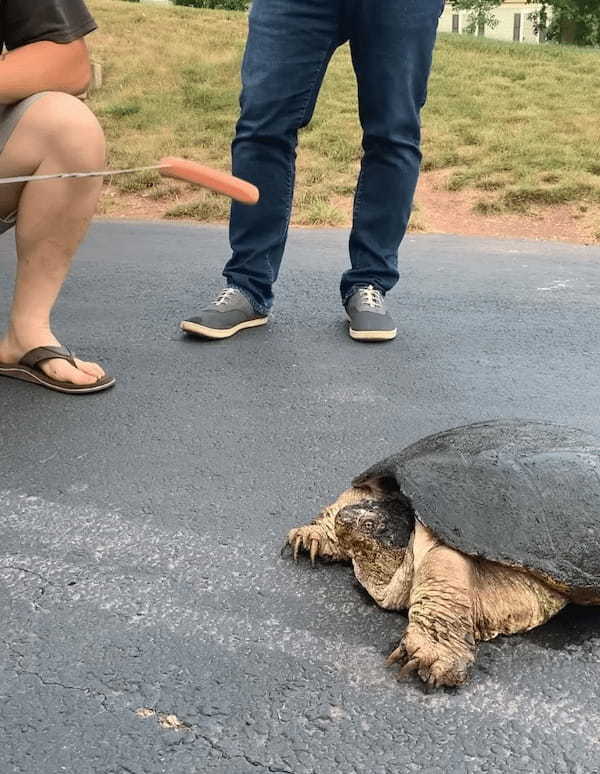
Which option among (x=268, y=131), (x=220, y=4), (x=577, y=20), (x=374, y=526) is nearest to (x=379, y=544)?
(x=374, y=526)

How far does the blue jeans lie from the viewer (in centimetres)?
366

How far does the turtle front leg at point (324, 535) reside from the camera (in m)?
2.17

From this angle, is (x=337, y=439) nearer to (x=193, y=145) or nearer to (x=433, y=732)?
(x=433, y=732)

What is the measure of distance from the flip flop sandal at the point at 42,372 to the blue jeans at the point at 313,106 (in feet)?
3.05

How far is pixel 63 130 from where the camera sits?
9.86 feet

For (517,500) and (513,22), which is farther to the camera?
(513,22)

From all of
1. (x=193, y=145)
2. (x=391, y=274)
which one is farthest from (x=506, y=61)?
(x=391, y=274)

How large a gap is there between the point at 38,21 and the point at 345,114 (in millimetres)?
9457

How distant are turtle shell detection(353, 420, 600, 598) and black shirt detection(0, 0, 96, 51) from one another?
1.90 meters

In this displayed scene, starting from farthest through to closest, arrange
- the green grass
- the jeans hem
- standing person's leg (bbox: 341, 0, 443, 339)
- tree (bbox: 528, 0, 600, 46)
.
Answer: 1. tree (bbox: 528, 0, 600, 46)
2. the green grass
3. the jeans hem
4. standing person's leg (bbox: 341, 0, 443, 339)

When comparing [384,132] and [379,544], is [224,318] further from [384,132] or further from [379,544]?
[379,544]

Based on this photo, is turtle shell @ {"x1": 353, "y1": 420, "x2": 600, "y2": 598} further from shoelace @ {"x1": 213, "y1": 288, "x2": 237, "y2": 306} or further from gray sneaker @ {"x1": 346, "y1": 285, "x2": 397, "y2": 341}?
shoelace @ {"x1": 213, "y1": 288, "x2": 237, "y2": 306}

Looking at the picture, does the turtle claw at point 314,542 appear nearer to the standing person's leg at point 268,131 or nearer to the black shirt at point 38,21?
the standing person's leg at point 268,131

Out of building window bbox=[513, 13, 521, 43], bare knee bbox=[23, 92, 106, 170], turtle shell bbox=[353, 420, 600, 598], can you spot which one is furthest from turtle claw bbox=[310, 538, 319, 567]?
building window bbox=[513, 13, 521, 43]
